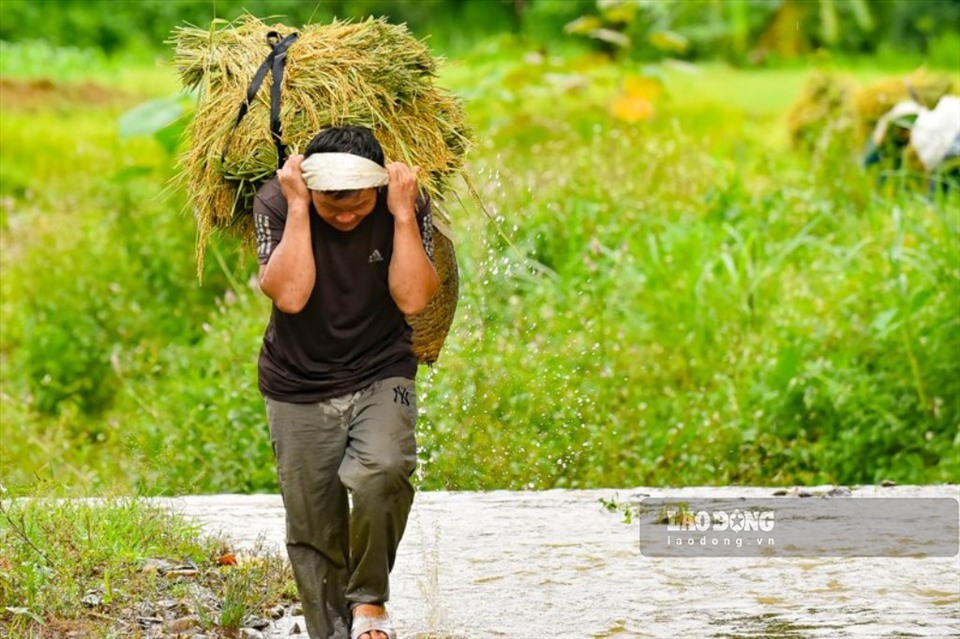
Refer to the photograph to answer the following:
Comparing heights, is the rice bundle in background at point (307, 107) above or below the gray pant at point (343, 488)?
above

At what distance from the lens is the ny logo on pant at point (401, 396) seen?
16.5 feet

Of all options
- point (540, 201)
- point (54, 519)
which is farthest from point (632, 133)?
point (54, 519)

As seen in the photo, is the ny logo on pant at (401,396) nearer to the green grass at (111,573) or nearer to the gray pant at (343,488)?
the gray pant at (343,488)

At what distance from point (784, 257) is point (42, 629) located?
5907 millimetres

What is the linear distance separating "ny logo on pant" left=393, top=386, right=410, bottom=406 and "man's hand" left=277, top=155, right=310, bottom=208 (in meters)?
0.59

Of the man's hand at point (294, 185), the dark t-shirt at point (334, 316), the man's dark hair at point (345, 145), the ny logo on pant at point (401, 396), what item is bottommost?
the ny logo on pant at point (401, 396)

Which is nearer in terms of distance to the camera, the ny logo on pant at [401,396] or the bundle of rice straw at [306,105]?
the ny logo on pant at [401,396]

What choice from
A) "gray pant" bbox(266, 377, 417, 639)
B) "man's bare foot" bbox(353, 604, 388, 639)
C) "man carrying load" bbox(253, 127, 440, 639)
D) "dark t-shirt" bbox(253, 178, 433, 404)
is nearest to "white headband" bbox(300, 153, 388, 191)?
"man carrying load" bbox(253, 127, 440, 639)

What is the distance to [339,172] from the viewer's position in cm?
483

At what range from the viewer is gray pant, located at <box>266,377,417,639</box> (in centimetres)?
495

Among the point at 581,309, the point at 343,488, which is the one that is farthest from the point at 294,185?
the point at 581,309

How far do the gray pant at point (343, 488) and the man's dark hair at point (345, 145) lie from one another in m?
0.64

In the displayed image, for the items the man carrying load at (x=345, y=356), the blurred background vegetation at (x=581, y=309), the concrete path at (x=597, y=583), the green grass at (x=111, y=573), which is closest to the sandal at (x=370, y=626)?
the man carrying load at (x=345, y=356)

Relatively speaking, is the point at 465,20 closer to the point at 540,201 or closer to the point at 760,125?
the point at 760,125
